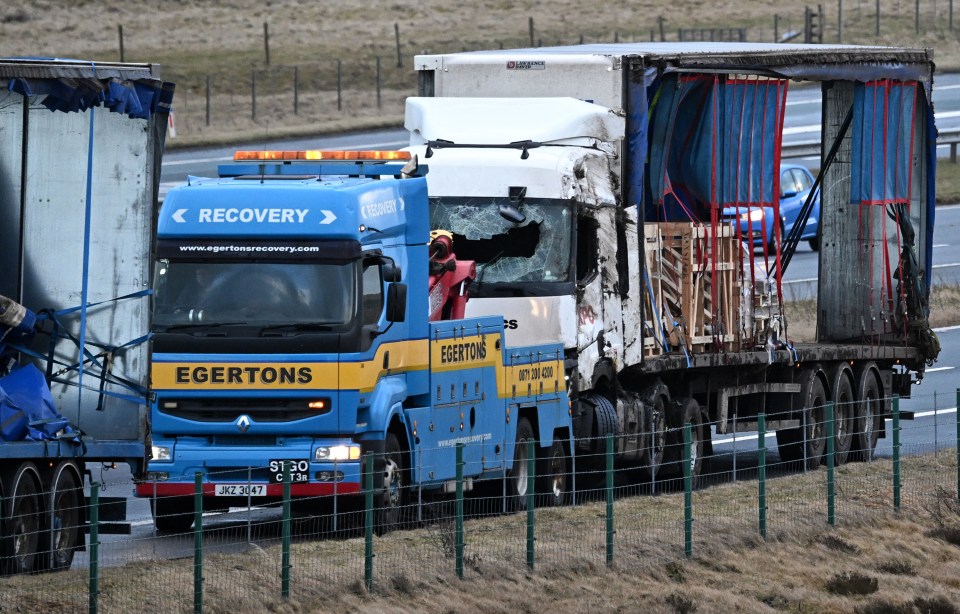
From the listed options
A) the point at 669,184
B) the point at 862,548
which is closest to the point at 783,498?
the point at 862,548

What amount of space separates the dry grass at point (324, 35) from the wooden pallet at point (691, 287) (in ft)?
92.4

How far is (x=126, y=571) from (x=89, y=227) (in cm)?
272

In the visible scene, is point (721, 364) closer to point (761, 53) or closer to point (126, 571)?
point (761, 53)

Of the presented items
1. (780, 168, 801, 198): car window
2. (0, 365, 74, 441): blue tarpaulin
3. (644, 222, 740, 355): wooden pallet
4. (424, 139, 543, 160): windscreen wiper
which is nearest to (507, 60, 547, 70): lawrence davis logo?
(424, 139, 543, 160): windscreen wiper

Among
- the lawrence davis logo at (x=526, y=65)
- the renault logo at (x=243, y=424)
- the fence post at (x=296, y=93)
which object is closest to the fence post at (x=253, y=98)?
the fence post at (x=296, y=93)

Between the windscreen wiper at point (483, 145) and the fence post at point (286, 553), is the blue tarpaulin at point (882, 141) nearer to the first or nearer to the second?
the windscreen wiper at point (483, 145)

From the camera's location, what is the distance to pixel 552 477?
64.7 feet

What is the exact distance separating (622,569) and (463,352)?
3.74 m

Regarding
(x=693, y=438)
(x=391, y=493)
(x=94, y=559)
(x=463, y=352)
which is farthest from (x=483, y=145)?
(x=94, y=559)

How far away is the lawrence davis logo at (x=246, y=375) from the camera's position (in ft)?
53.4

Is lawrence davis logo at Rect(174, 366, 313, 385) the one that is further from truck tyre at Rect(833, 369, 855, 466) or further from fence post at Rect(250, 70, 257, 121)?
fence post at Rect(250, 70, 257, 121)

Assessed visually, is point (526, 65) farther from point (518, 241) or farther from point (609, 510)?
point (609, 510)

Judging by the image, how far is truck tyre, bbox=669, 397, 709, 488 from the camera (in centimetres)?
2175

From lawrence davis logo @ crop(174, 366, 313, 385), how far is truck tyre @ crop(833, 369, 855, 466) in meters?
8.58
